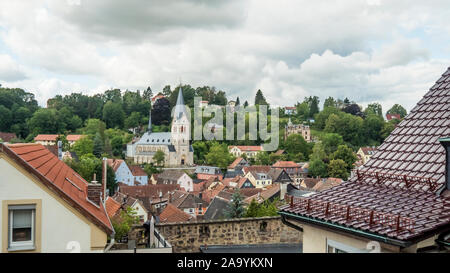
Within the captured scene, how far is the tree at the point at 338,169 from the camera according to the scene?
276 ft

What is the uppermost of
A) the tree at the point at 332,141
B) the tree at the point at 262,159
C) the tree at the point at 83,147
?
the tree at the point at 332,141

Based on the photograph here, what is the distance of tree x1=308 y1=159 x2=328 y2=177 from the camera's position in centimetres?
8819

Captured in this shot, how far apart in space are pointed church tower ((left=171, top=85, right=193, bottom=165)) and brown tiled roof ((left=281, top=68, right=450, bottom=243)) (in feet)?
324

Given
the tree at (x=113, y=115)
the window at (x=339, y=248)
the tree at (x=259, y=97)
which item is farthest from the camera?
the tree at (x=259, y=97)

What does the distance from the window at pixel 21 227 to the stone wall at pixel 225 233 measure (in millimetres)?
3363

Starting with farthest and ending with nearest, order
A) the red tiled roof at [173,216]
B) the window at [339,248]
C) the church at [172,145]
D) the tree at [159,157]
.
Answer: the church at [172,145], the tree at [159,157], the red tiled roof at [173,216], the window at [339,248]

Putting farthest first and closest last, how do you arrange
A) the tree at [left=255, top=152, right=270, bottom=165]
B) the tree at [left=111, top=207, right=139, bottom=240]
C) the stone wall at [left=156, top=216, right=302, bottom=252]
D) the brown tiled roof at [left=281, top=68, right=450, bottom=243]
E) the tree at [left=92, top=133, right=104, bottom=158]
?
1. the tree at [left=255, top=152, right=270, bottom=165]
2. the tree at [left=92, top=133, right=104, bottom=158]
3. the stone wall at [left=156, top=216, right=302, bottom=252]
4. the tree at [left=111, top=207, right=139, bottom=240]
5. the brown tiled roof at [left=281, top=68, right=450, bottom=243]

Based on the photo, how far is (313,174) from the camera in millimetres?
88938

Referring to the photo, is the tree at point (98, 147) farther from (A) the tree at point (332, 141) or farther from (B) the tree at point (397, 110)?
(B) the tree at point (397, 110)

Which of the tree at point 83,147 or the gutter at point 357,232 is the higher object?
the tree at point 83,147

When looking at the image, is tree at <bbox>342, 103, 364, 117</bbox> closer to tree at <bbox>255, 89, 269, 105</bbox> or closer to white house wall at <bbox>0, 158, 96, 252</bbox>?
tree at <bbox>255, 89, 269, 105</bbox>

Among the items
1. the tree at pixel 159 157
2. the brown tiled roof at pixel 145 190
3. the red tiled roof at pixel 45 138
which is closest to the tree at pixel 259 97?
the tree at pixel 159 157

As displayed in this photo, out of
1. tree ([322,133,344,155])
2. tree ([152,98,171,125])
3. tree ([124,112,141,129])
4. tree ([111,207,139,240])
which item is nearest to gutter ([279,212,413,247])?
tree ([111,207,139,240])
